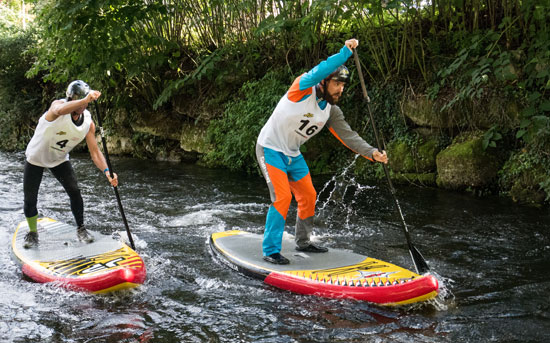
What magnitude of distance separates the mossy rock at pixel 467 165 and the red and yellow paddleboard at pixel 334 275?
389cm

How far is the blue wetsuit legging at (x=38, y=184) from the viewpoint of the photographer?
565 cm

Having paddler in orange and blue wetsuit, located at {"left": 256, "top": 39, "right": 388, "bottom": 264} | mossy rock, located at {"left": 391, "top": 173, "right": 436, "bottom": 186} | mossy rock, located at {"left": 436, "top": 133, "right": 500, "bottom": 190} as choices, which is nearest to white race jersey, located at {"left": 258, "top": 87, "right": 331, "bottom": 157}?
paddler in orange and blue wetsuit, located at {"left": 256, "top": 39, "right": 388, "bottom": 264}

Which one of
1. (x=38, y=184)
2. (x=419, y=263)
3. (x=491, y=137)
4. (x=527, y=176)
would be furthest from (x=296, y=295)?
(x=491, y=137)

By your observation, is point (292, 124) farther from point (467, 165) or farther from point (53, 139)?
point (467, 165)

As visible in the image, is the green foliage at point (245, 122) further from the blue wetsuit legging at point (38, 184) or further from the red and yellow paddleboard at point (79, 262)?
the red and yellow paddleboard at point (79, 262)

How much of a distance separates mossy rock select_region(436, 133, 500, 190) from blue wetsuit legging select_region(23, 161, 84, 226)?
551 centimetres

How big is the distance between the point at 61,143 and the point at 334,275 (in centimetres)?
294

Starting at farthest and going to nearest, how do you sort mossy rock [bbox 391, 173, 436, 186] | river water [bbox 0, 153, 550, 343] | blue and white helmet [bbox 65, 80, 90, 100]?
mossy rock [bbox 391, 173, 436, 186] → blue and white helmet [bbox 65, 80, 90, 100] → river water [bbox 0, 153, 550, 343]

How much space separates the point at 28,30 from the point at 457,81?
555 inches

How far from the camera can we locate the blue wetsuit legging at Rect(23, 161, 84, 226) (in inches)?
223

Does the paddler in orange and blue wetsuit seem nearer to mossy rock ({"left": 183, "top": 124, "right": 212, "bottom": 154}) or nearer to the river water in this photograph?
the river water

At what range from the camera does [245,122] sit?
1073cm

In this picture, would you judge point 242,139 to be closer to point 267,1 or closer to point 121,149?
point 267,1

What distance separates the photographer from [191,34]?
13211 mm
